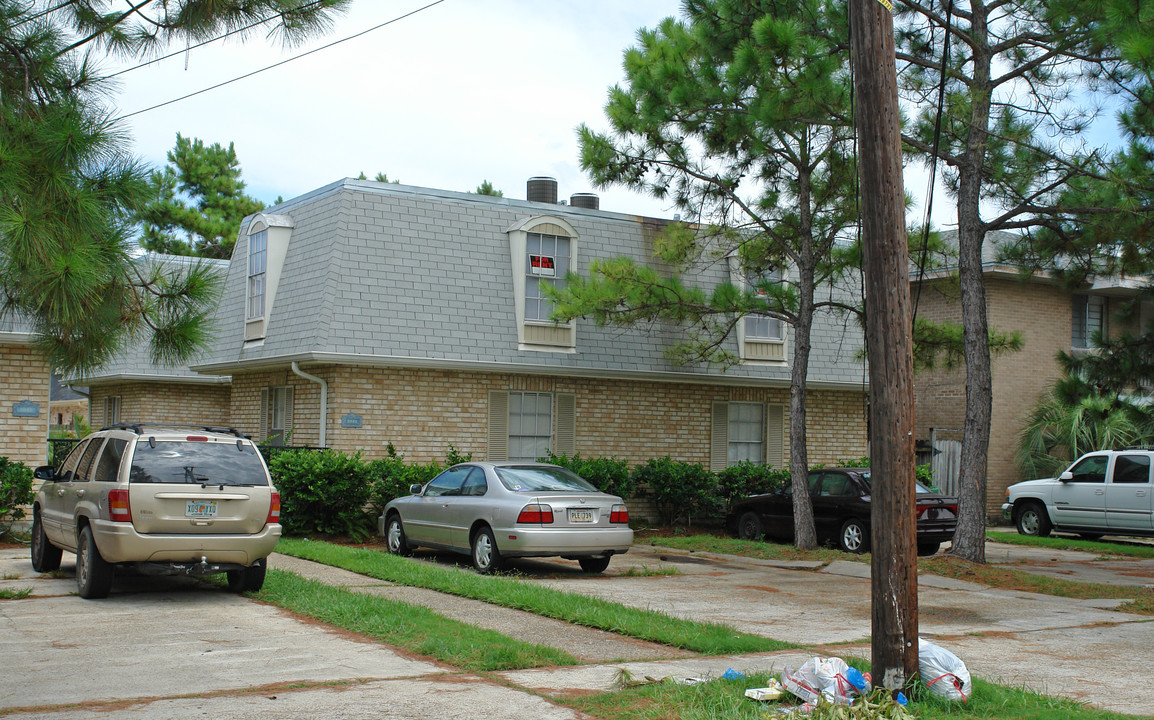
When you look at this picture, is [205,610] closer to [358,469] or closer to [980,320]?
[358,469]

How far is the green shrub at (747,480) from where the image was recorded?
21.7m

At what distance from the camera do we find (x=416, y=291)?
1908cm

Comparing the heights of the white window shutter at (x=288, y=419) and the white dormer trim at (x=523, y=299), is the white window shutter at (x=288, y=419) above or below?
below

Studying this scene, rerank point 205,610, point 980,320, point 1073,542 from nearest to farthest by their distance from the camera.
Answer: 1. point 205,610
2. point 980,320
3. point 1073,542

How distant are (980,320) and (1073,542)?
8.07 m

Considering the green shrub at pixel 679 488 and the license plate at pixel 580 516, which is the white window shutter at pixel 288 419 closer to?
the green shrub at pixel 679 488

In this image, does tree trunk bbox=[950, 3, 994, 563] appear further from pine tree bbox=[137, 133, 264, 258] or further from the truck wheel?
pine tree bbox=[137, 133, 264, 258]

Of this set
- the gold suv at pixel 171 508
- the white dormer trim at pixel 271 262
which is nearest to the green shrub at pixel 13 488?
the gold suv at pixel 171 508

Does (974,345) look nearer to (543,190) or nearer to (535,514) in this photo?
(535,514)

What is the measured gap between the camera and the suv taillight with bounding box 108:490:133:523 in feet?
34.3

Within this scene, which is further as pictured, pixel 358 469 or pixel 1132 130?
pixel 358 469

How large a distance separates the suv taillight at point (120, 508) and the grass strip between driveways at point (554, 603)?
3.35 m

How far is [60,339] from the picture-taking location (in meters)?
8.76

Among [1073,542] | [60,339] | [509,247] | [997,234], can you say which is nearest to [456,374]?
[509,247]
